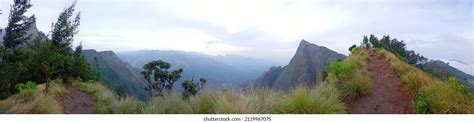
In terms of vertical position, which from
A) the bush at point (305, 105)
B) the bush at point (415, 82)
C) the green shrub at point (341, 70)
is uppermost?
the green shrub at point (341, 70)

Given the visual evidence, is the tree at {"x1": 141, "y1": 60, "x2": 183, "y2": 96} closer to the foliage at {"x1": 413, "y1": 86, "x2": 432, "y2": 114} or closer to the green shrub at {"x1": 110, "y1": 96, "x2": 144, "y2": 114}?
the green shrub at {"x1": 110, "y1": 96, "x2": 144, "y2": 114}

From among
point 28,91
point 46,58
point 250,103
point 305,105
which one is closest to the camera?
point 250,103

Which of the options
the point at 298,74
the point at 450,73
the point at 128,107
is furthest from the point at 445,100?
the point at 298,74

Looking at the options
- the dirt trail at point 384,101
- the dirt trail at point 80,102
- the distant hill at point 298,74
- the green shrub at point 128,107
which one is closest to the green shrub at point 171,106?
the green shrub at point 128,107

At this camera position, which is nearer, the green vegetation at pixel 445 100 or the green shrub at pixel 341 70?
the green vegetation at pixel 445 100

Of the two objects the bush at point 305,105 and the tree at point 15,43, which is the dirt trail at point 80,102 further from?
the bush at point 305,105

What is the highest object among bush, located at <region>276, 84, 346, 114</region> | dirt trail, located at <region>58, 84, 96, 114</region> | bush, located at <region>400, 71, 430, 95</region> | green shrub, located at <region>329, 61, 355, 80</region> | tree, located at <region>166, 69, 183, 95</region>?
green shrub, located at <region>329, 61, 355, 80</region>

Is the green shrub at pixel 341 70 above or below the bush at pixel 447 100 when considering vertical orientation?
above

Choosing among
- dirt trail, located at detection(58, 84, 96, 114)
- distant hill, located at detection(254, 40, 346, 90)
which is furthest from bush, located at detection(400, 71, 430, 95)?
dirt trail, located at detection(58, 84, 96, 114)

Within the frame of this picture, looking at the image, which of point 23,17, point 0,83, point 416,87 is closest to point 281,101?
point 416,87

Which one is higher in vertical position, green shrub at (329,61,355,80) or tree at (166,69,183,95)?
green shrub at (329,61,355,80)

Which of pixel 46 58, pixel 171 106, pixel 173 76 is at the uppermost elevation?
pixel 46 58

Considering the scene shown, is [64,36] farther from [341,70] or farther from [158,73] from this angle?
[341,70]

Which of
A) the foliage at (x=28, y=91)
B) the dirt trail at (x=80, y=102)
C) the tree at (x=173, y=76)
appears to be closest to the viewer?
Result: the foliage at (x=28, y=91)
